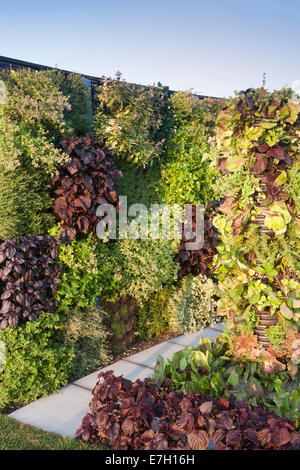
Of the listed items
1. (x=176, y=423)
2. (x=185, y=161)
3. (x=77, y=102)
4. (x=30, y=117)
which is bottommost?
(x=176, y=423)

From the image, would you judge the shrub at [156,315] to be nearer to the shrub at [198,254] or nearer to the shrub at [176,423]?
the shrub at [198,254]

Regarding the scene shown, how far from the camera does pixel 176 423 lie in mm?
2334

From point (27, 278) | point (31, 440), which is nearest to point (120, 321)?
point (27, 278)

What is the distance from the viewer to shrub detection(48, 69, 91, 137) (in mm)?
4410

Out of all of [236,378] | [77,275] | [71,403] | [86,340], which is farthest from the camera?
[86,340]

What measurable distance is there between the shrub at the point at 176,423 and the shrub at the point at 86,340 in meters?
1.23

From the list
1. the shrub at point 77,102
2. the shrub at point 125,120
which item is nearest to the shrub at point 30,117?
the shrub at point 77,102

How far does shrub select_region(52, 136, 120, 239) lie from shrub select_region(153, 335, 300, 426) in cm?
165

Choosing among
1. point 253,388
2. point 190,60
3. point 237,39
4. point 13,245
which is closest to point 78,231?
point 13,245

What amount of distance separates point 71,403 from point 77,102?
10.7 ft

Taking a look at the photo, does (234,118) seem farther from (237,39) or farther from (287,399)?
(237,39)

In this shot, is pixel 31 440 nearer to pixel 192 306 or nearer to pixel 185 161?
pixel 192 306

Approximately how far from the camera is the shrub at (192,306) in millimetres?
5387

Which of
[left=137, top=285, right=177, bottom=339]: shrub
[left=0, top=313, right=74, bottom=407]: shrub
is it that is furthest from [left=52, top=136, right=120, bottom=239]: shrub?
[left=137, top=285, right=177, bottom=339]: shrub
